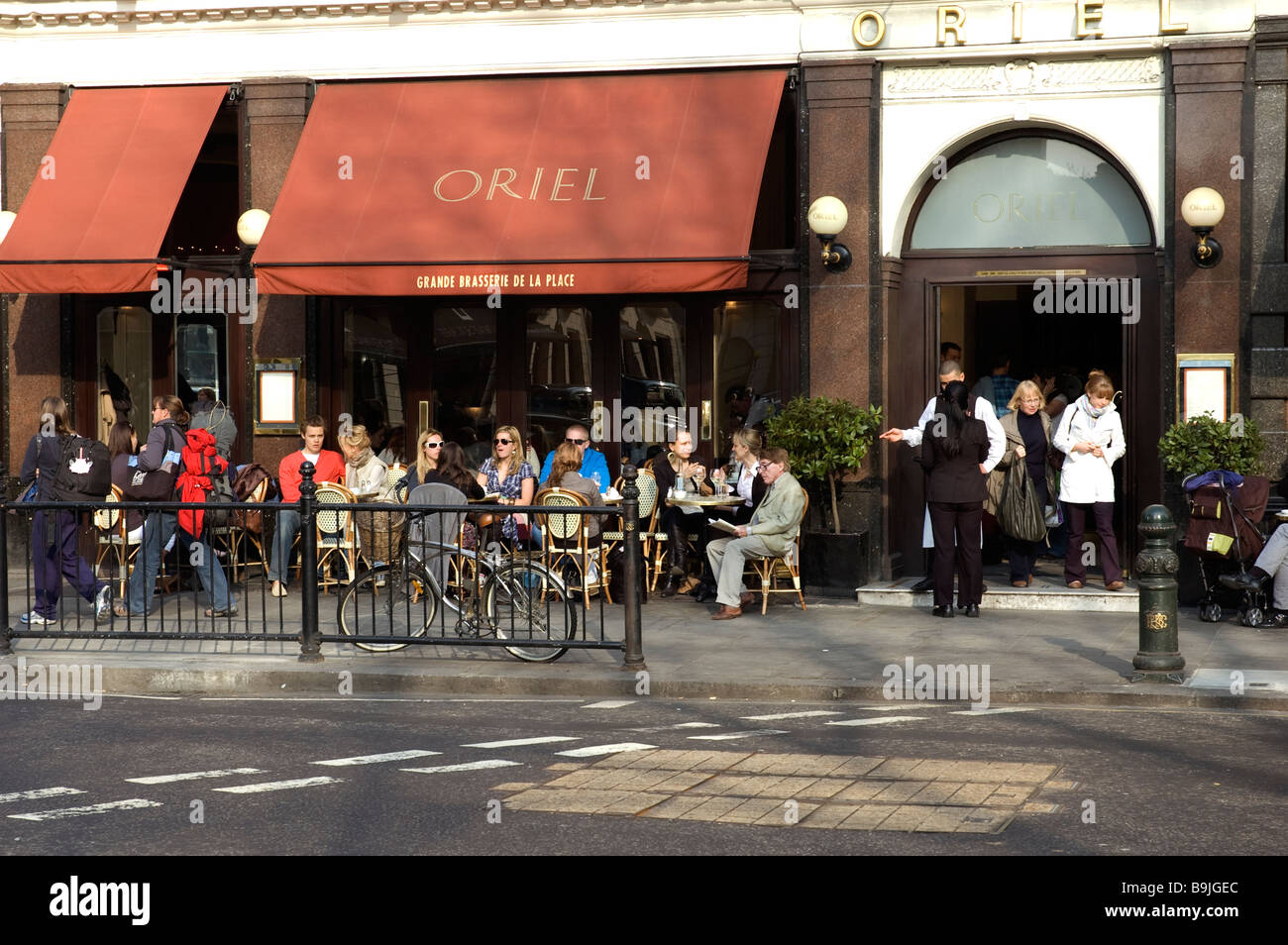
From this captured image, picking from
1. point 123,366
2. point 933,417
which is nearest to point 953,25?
point 933,417

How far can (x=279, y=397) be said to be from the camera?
1597 centimetres

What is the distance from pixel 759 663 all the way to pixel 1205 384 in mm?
5336

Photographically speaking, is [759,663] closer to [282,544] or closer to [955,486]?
[955,486]

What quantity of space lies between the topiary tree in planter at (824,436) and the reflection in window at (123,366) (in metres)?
6.79

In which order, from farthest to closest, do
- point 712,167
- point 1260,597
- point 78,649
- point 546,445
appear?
point 546,445
point 712,167
point 1260,597
point 78,649

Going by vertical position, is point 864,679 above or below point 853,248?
below

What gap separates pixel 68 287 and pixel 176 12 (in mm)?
2988

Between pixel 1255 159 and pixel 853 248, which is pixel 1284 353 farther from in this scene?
pixel 853 248

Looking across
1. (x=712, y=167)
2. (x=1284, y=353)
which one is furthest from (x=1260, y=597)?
(x=712, y=167)

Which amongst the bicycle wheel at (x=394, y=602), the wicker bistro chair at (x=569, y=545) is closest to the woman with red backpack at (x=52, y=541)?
the bicycle wheel at (x=394, y=602)

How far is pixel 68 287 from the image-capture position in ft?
50.0

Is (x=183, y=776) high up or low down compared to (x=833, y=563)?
down

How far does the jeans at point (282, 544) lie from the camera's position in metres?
13.8

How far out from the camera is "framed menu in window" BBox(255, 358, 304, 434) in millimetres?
15945
